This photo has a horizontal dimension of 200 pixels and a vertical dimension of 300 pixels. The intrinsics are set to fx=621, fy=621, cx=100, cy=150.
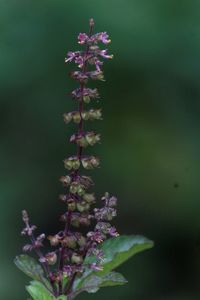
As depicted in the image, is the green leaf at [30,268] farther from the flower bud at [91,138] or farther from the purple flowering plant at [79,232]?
the flower bud at [91,138]

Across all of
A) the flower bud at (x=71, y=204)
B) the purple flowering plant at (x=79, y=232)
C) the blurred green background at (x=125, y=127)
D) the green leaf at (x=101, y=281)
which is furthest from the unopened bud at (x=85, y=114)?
the blurred green background at (x=125, y=127)

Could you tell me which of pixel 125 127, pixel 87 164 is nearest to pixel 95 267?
pixel 87 164

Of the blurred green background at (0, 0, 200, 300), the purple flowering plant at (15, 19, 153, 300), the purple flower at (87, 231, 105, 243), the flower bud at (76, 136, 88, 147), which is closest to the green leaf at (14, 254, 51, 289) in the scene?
the purple flowering plant at (15, 19, 153, 300)

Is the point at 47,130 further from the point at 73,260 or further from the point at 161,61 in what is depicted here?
the point at 73,260

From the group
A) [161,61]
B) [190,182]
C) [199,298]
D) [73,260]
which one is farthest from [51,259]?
[161,61]

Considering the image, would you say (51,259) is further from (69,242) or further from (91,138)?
(91,138)

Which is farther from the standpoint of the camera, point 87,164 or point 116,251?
point 116,251
